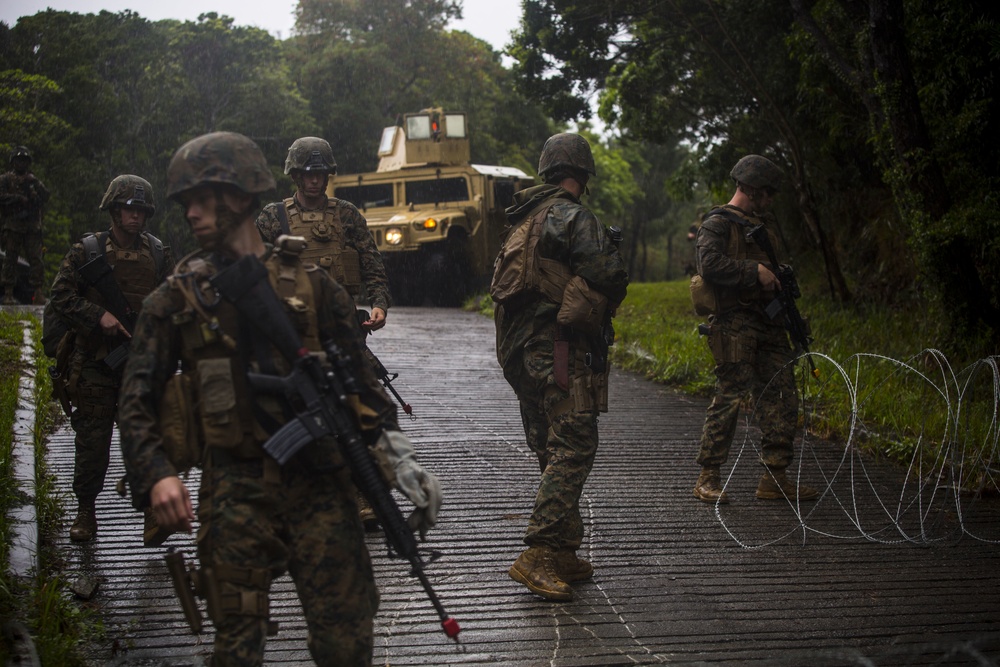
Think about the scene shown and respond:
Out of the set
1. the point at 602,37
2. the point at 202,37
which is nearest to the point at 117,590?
the point at 602,37

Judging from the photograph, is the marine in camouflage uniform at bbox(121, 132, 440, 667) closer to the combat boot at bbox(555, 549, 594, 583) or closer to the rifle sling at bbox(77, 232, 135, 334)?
the combat boot at bbox(555, 549, 594, 583)

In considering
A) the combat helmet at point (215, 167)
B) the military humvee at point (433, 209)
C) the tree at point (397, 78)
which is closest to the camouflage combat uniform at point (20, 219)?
the military humvee at point (433, 209)

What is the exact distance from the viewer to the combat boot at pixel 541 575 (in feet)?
16.6

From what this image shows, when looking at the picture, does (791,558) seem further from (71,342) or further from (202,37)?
(202,37)

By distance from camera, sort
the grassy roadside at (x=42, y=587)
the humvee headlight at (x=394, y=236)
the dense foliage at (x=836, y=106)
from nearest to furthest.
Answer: the grassy roadside at (x=42, y=587) < the dense foliage at (x=836, y=106) < the humvee headlight at (x=394, y=236)

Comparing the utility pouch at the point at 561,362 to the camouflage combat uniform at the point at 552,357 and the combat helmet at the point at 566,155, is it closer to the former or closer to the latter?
the camouflage combat uniform at the point at 552,357

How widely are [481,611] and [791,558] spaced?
179 centimetres

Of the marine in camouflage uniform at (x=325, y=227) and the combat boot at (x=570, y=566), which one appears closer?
the combat boot at (x=570, y=566)

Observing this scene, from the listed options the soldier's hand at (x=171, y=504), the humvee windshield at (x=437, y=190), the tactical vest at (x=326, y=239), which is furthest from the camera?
the humvee windshield at (x=437, y=190)

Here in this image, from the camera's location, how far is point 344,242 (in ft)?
20.8

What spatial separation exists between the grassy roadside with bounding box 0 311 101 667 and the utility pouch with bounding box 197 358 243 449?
50.3 inches

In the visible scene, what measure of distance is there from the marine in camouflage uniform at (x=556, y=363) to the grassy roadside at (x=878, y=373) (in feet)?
5.06

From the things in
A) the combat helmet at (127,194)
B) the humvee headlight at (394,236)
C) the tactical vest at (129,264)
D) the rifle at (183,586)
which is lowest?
the humvee headlight at (394,236)

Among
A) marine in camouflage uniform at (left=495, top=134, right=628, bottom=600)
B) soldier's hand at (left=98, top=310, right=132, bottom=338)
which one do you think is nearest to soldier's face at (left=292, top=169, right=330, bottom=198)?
soldier's hand at (left=98, top=310, right=132, bottom=338)
